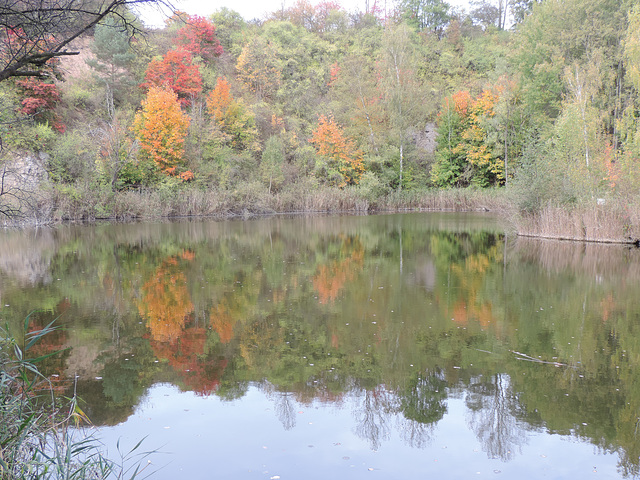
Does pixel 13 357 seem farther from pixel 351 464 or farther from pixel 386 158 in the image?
pixel 386 158

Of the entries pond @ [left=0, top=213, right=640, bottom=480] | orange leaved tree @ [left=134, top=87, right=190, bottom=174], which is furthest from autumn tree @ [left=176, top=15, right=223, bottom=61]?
pond @ [left=0, top=213, right=640, bottom=480]

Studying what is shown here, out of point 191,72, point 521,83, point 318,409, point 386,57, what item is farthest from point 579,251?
point 191,72

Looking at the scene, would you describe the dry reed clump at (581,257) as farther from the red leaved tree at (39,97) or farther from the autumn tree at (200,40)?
the autumn tree at (200,40)

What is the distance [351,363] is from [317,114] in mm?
32917

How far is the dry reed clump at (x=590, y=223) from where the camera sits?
16.2 metres

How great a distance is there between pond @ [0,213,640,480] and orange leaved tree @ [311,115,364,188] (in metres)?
22.6

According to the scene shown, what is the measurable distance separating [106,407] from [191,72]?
32.8 m

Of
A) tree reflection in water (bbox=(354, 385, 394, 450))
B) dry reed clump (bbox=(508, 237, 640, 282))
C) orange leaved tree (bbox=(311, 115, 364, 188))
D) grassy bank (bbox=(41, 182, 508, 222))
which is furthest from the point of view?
orange leaved tree (bbox=(311, 115, 364, 188))

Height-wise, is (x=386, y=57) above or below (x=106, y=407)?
above

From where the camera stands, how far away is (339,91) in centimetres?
3756

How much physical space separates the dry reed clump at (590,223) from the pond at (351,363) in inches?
144

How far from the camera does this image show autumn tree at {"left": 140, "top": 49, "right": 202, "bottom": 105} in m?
33.9

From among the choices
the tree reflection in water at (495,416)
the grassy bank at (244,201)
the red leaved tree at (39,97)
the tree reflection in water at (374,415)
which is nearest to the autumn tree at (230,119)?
the grassy bank at (244,201)

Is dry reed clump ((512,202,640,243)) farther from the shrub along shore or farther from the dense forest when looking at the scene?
the dense forest
